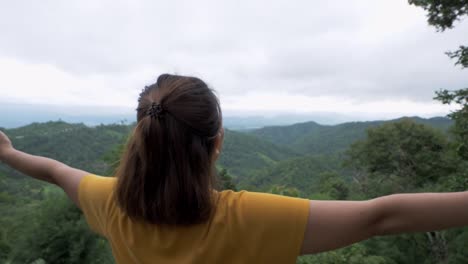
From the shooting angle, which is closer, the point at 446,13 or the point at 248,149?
the point at 446,13

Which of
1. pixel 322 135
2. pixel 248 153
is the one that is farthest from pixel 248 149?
pixel 322 135

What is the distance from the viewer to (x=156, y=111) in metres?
0.92

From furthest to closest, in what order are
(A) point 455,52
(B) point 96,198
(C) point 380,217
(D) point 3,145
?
(A) point 455,52
(D) point 3,145
(B) point 96,198
(C) point 380,217

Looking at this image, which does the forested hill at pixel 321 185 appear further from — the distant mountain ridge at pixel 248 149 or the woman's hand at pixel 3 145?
the woman's hand at pixel 3 145

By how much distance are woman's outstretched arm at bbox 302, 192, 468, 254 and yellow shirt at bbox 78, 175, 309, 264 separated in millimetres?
35

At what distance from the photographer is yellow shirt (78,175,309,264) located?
822 mm

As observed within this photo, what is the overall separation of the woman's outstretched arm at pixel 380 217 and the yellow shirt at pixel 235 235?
35 millimetres

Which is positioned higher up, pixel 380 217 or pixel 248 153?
pixel 380 217

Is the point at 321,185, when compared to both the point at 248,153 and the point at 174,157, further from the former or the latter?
the point at 248,153

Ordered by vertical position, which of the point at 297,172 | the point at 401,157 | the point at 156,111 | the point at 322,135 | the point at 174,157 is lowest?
the point at 297,172

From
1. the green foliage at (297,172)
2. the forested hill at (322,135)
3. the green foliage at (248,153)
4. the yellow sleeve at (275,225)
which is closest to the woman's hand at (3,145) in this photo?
the yellow sleeve at (275,225)

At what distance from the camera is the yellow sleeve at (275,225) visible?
82 centimetres

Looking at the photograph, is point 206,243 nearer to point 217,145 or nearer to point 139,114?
point 217,145

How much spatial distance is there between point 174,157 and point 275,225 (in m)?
0.29
